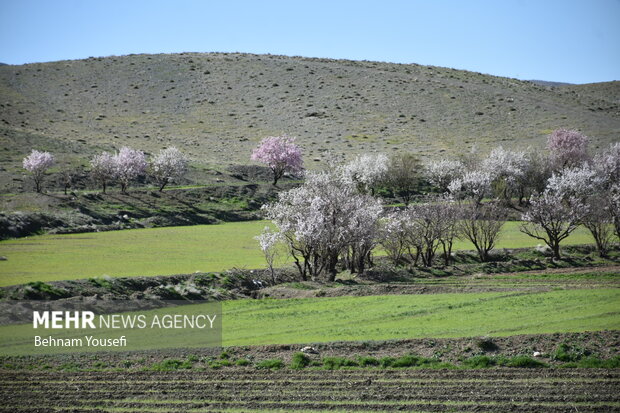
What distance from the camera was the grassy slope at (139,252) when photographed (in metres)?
50.4

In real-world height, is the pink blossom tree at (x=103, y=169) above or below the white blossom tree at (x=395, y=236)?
above

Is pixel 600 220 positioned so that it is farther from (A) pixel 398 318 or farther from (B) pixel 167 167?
(B) pixel 167 167

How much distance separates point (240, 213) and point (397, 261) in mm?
36856

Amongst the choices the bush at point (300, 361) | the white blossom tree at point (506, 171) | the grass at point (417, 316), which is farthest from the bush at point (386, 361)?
the white blossom tree at point (506, 171)

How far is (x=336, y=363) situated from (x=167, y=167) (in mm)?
76050

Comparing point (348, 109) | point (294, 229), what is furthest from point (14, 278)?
point (348, 109)

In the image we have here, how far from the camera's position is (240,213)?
9238 cm

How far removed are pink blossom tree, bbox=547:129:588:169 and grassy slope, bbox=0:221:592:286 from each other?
106 feet

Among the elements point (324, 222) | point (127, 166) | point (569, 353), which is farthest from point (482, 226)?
point (127, 166)

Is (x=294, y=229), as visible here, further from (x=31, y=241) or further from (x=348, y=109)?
(x=348, y=109)

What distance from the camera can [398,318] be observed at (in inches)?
1526

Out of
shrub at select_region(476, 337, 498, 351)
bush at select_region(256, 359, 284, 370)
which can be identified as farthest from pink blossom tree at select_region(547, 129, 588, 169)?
bush at select_region(256, 359, 284, 370)

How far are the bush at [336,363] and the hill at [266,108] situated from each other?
84298mm

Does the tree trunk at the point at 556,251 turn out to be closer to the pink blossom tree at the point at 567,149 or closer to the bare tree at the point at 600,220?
the bare tree at the point at 600,220
